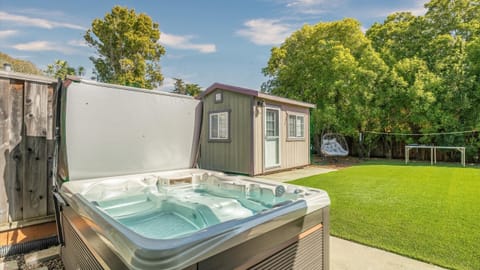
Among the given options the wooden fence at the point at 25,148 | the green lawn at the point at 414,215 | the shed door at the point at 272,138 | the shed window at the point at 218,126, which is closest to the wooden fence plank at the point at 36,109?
the wooden fence at the point at 25,148

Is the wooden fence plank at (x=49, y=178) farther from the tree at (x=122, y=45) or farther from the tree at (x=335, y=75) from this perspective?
the tree at (x=122, y=45)

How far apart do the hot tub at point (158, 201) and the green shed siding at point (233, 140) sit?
3413 mm

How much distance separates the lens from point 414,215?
327 centimetres

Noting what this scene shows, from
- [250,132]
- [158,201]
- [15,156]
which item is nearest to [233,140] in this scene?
[250,132]

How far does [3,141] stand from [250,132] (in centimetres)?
512

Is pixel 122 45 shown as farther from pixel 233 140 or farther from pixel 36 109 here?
pixel 36 109

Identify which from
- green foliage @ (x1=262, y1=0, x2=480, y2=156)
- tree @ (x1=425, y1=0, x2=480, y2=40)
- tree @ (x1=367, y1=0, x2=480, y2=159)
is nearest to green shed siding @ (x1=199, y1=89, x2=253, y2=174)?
green foliage @ (x1=262, y1=0, x2=480, y2=156)

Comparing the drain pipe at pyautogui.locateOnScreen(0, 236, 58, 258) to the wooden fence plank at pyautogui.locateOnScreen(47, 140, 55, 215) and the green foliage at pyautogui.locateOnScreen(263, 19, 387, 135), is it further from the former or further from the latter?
the green foliage at pyautogui.locateOnScreen(263, 19, 387, 135)

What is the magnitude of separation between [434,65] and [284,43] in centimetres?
726

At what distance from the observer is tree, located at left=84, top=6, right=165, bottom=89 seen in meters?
14.3

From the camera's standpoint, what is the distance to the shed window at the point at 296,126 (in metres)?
8.14

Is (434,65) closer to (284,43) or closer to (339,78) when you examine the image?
(339,78)

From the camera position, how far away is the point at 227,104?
7.43m

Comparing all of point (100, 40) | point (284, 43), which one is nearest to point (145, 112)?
point (284, 43)
